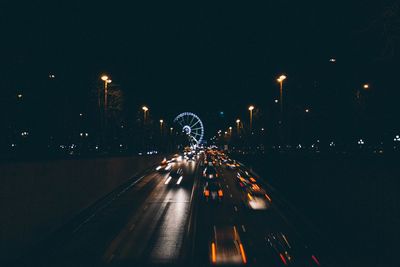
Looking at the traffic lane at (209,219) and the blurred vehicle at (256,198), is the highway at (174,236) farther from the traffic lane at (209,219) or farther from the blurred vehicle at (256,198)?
the blurred vehicle at (256,198)

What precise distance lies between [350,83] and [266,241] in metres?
62.9

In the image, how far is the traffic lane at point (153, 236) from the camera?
12992mm

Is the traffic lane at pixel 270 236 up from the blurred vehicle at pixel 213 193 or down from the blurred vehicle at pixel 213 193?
down

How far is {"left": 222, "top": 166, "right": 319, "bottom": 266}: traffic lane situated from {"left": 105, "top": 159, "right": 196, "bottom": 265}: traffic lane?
82.9 inches

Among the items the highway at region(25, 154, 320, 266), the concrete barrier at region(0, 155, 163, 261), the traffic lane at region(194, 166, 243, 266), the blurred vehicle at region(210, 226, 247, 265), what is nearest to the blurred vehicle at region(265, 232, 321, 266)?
the highway at region(25, 154, 320, 266)

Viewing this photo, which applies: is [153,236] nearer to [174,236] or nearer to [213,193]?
[174,236]

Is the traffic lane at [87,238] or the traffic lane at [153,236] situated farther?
the traffic lane at [153,236]

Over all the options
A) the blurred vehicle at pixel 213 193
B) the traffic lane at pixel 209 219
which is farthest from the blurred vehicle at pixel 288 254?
the blurred vehicle at pixel 213 193

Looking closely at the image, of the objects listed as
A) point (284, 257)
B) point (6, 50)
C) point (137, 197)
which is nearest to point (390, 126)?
point (137, 197)

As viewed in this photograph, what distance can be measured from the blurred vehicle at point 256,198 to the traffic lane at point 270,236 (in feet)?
2.15

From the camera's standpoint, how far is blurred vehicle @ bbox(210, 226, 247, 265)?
1242 centimetres

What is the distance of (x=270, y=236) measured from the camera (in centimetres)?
1628

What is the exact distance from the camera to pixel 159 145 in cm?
14750

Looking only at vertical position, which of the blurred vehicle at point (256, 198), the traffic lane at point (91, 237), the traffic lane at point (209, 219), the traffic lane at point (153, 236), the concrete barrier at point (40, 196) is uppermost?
the concrete barrier at point (40, 196)
